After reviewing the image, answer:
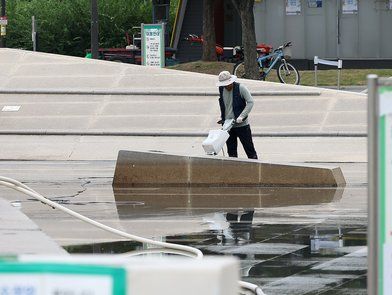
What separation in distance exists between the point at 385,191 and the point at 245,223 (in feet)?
29.5

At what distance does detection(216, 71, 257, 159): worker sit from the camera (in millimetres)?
18750

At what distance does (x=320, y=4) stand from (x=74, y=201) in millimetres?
32346

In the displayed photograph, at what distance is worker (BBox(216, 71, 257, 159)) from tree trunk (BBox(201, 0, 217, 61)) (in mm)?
23634

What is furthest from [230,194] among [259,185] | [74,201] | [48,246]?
[48,246]

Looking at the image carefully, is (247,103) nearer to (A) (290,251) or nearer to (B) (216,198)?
(B) (216,198)

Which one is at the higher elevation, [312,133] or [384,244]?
[384,244]

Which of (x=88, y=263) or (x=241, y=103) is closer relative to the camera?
(x=88, y=263)

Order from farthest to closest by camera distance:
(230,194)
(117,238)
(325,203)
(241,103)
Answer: (241,103), (230,194), (325,203), (117,238)

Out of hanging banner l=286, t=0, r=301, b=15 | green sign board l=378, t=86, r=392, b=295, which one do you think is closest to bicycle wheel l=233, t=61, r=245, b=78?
Answer: hanging banner l=286, t=0, r=301, b=15

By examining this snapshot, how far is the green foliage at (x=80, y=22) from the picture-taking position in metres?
60.8

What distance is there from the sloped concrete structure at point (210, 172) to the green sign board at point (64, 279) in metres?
14.8

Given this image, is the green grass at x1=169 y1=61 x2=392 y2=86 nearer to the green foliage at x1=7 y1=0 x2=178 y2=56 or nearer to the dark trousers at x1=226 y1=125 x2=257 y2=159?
the dark trousers at x1=226 y1=125 x2=257 y2=159

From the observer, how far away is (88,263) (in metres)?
3.03

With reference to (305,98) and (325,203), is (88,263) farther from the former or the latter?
(305,98)
